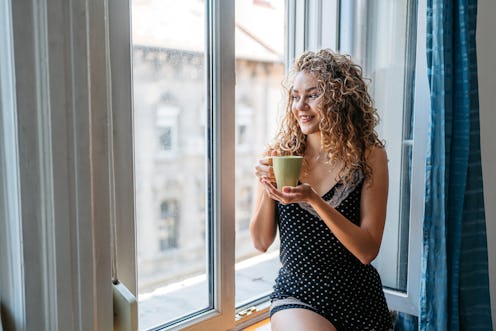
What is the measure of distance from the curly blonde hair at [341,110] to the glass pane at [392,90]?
421 mm

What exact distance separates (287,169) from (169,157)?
1.81ft

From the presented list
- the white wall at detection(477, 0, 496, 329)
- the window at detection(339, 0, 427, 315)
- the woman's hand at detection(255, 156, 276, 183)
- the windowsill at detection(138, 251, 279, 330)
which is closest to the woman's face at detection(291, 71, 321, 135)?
the woman's hand at detection(255, 156, 276, 183)

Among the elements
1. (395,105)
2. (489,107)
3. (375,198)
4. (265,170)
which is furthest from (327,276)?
(489,107)

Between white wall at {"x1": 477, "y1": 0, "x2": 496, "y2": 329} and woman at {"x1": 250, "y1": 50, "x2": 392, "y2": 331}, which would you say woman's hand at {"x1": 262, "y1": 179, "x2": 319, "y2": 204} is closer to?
woman at {"x1": 250, "y1": 50, "x2": 392, "y2": 331}

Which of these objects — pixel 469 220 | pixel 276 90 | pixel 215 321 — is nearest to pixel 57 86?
pixel 215 321

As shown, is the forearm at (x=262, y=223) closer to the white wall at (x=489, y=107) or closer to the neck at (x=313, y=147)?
the neck at (x=313, y=147)

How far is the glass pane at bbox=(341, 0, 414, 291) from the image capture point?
5.64 feet

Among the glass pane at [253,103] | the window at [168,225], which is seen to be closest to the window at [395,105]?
the glass pane at [253,103]

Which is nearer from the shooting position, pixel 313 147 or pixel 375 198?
pixel 375 198

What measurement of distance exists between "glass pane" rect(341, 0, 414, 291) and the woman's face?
1.90 ft

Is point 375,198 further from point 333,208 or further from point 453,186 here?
point 453,186

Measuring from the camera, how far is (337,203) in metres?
1.29

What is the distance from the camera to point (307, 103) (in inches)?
51.3

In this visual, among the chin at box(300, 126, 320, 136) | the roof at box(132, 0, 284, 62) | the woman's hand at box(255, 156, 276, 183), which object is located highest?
the roof at box(132, 0, 284, 62)
